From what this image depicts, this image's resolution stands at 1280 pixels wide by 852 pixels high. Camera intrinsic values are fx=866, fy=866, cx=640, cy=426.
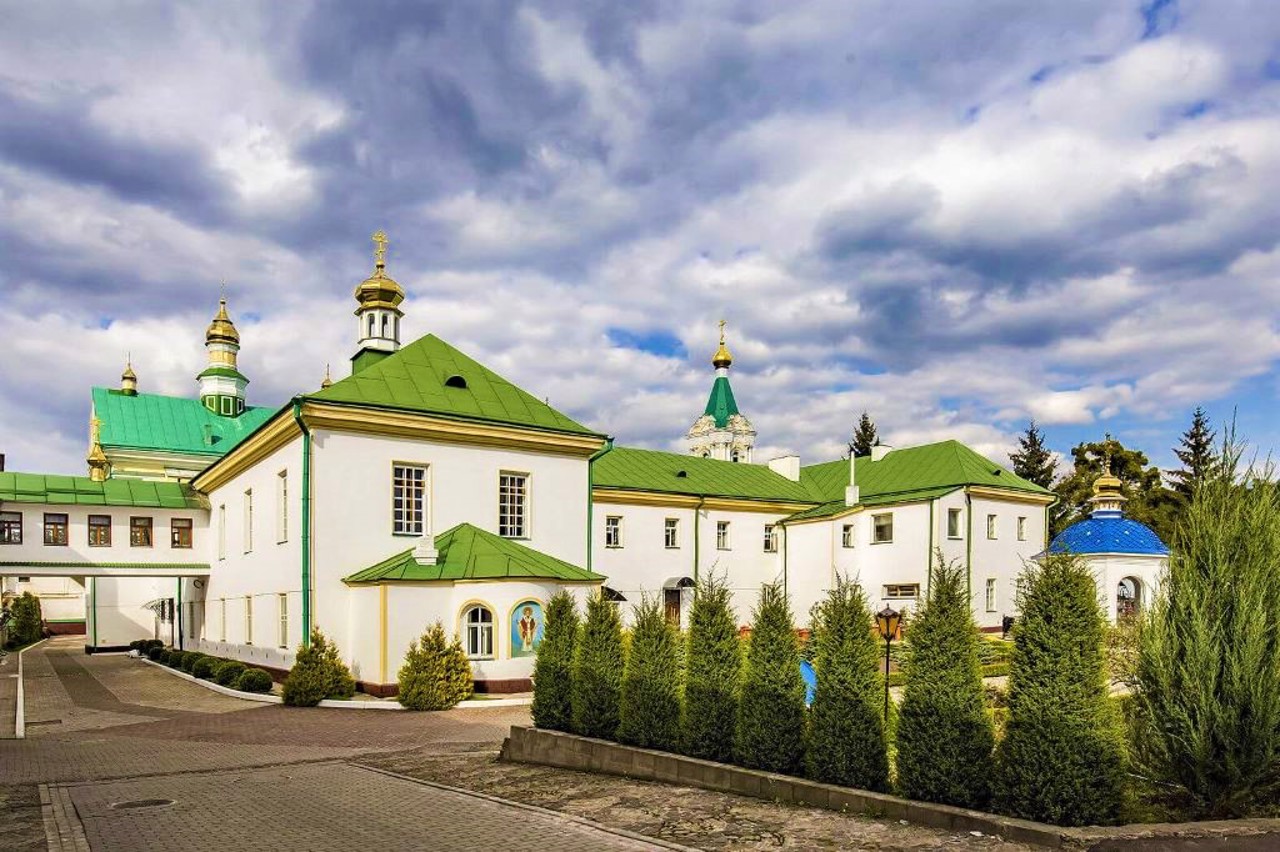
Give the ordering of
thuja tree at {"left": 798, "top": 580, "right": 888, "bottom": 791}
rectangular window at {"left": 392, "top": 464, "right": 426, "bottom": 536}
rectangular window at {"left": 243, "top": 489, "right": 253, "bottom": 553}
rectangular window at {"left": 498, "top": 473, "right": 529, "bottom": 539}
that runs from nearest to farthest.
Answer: thuja tree at {"left": 798, "top": 580, "right": 888, "bottom": 791} < rectangular window at {"left": 392, "top": 464, "right": 426, "bottom": 536} < rectangular window at {"left": 498, "top": 473, "right": 529, "bottom": 539} < rectangular window at {"left": 243, "top": 489, "right": 253, "bottom": 553}

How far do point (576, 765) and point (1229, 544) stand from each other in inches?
326

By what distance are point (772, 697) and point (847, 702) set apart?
3.59 feet

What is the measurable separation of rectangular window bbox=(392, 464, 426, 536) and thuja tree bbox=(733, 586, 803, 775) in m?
14.0

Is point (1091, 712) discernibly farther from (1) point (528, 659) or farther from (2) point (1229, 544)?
(1) point (528, 659)

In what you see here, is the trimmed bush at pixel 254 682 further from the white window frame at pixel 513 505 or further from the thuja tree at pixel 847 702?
the thuja tree at pixel 847 702

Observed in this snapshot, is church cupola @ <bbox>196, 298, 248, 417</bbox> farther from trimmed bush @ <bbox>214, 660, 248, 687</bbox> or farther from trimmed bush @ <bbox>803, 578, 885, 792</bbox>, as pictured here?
trimmed bush @ <bbox>803, 578, 885, 792</bbox>

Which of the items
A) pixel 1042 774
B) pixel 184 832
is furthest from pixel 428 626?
pixel 1042 774

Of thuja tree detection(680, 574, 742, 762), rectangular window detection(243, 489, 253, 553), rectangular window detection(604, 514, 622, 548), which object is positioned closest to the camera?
thuja tree detection(680, 574, 742, 762)

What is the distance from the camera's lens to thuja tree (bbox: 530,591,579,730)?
42.5 ft

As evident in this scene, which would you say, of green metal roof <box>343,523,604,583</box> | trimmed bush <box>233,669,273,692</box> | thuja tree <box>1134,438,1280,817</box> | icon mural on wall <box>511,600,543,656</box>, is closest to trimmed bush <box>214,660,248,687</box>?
trimmed bush <box>233,669,273,692</box>

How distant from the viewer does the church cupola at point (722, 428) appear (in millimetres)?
49875

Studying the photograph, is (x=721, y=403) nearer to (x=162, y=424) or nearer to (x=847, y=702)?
(x=162, y=424)

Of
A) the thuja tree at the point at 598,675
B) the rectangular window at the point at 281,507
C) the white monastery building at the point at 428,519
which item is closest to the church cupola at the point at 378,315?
the white monastery building at the point at 428,519

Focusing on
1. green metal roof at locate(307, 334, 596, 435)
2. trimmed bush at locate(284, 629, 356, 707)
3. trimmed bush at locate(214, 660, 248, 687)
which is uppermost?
green metal roof at locate(307, 334, 596, 435)
